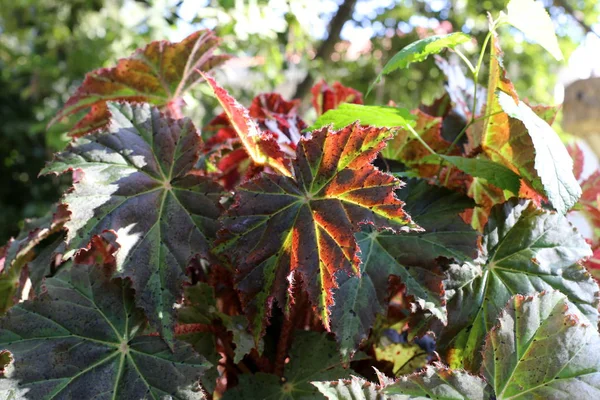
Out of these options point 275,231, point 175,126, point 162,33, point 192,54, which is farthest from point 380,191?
point 162,33

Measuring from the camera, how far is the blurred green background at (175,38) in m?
2.58

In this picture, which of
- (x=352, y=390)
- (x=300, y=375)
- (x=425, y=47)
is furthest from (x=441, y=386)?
(x=425, y=47)

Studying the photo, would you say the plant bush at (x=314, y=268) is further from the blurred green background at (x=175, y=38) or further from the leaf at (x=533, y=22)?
the blurred green background at (x=175, y=38)

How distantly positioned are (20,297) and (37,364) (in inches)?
6.7

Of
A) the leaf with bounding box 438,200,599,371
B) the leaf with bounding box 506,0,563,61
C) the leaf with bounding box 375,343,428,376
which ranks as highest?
the leaf with bounding box 506,0,563,61

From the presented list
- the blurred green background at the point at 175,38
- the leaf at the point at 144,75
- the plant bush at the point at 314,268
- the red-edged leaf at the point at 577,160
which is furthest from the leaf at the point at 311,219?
the blurred green background at the point at 175,38

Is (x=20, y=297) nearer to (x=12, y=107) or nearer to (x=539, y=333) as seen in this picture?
(x=539, y=333)

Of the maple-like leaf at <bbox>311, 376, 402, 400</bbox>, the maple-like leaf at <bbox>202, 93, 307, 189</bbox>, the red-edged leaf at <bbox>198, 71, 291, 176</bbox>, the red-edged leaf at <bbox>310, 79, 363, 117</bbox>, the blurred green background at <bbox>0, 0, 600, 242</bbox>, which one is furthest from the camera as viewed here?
the blurred green background at <bbox>0, 0, 600, 242</bbox>

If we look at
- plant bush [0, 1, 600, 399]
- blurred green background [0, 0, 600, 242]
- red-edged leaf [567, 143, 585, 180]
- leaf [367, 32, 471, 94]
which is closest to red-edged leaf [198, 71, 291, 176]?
plant bush [0, 1, 600, 399]

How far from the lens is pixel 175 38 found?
2.40 metres

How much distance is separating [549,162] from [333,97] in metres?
0.36

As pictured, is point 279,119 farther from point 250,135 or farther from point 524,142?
point 524,142

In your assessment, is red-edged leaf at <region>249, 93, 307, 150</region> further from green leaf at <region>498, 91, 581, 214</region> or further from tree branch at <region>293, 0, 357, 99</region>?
tree branch at <region>293, 0, 357, 99</region>

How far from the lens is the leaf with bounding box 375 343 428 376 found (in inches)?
22.4
